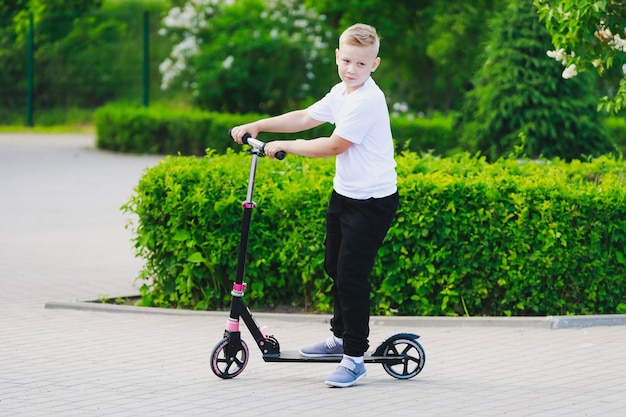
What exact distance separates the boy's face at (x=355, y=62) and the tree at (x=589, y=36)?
258cm

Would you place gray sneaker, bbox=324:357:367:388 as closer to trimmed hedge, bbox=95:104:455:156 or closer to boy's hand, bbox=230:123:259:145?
boy's hand, bbox=230:123:259:145

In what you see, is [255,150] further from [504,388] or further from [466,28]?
[466,28]

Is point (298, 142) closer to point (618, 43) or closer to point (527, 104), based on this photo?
point (618, 43)

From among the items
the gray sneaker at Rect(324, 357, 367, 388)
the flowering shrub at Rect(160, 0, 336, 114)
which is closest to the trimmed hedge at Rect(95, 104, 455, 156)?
the flowering shrub at Rect(160, 0, 336, 114)

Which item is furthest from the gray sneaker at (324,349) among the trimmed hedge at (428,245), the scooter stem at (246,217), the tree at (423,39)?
the tree at (423,39)

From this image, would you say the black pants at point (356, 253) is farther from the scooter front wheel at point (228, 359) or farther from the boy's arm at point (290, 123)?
the scooter front wheel at point (228, 359)

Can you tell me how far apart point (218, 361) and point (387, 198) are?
1.16 meters

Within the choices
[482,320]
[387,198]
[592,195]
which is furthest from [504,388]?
[592,195]

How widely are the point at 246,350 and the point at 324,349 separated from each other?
400mm

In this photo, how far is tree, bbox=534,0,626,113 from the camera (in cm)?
779

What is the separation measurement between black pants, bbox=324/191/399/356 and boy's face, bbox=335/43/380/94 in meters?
0.58

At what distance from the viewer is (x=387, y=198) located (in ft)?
18.5

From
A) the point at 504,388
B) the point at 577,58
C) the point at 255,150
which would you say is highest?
the point at 577,58

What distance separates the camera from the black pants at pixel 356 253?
5605 mm
